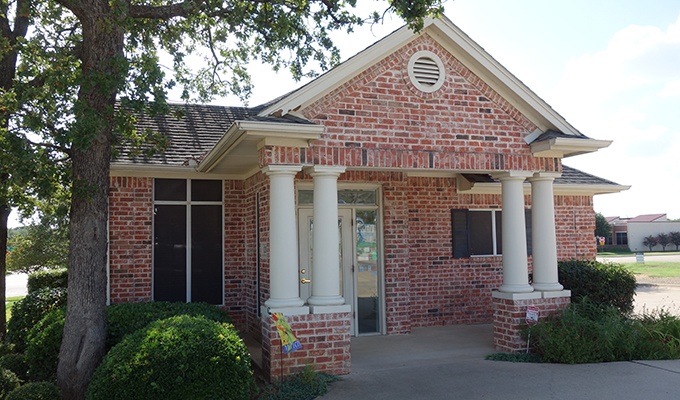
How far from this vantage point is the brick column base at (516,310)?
8289 mm

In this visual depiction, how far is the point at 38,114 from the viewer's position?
23.7 feet

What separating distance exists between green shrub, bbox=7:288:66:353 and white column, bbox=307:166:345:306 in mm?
4866

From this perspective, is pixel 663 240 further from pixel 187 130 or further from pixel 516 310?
pixel 187 130

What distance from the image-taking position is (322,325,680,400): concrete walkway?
6.32m

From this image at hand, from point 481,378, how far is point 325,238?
2614 millimetres

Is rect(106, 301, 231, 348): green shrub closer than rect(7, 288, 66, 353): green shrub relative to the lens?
Yes

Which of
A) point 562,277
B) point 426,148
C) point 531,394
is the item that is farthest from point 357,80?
point 562,277

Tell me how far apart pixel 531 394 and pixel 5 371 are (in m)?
6.75

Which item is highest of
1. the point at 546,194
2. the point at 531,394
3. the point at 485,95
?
the point at 485,95

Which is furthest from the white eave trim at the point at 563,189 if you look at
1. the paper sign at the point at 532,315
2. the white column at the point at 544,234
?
the paper sign at the point at 532,315

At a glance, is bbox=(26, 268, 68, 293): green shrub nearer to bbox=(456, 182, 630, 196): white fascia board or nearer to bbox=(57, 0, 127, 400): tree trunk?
bbox=(57, 0, 127, 400): tree trunk

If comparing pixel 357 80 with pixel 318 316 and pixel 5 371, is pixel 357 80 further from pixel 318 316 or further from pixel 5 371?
pixel 5 371

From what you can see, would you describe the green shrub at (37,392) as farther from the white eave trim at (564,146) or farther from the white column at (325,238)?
the white eave trim at (564,146)

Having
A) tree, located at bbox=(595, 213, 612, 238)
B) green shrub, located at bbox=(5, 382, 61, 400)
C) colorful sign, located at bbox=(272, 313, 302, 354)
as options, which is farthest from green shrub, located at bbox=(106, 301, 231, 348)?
tree, located at bbox=(595, 213, 612, 238)
